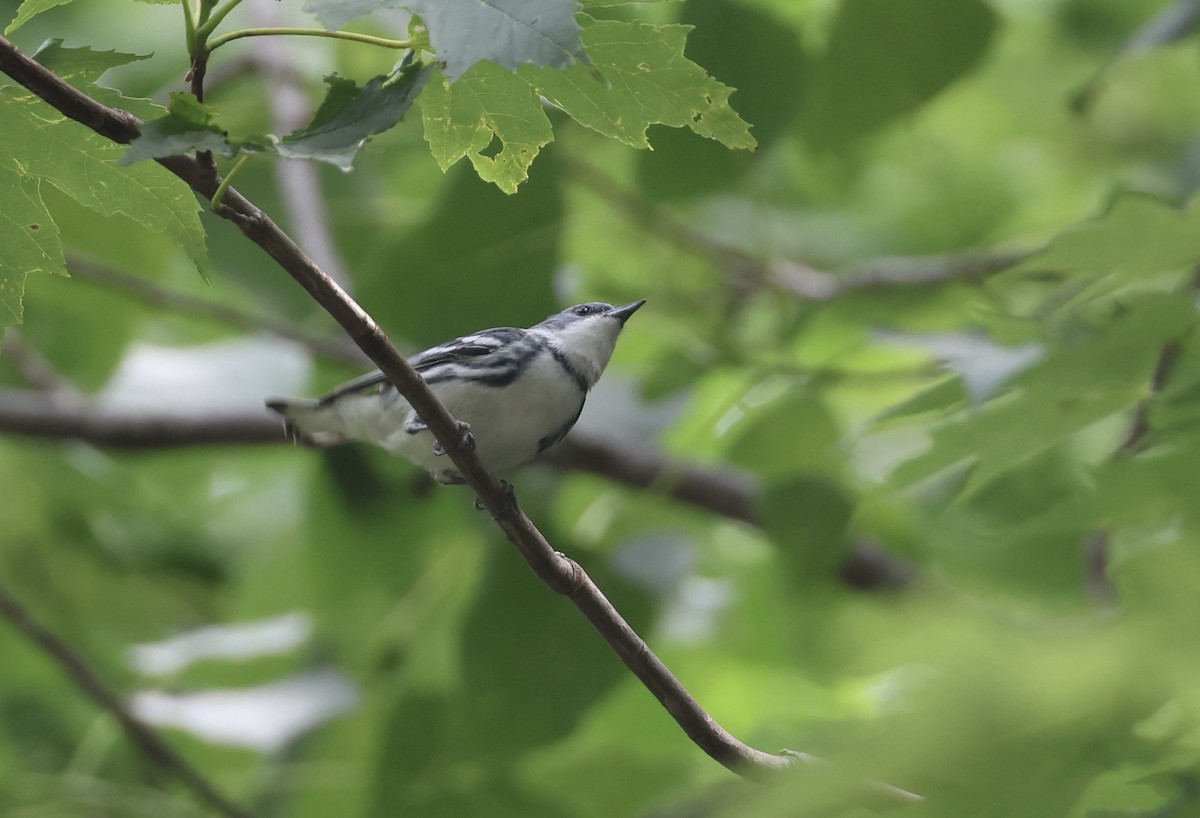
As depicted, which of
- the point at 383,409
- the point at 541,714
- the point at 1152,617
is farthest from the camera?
the point at 541,714

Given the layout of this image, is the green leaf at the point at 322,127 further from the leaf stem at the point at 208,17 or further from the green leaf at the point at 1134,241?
the green leaf at the point at 1134,241

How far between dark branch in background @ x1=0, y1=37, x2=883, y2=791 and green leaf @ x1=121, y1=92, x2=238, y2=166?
4 cm

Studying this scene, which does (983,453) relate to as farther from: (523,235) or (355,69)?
(355,69)

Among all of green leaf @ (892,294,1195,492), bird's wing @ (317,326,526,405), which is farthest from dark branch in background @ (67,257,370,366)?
green leaf @ (892,294,1195,492)

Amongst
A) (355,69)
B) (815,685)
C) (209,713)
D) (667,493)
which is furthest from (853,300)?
(209,713)

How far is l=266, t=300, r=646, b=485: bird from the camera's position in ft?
4.07

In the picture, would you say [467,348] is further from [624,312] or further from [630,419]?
[630,419]

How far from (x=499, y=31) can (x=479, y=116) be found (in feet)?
0.59

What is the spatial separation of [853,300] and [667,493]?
0.47 metres

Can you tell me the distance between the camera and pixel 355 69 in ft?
8.24

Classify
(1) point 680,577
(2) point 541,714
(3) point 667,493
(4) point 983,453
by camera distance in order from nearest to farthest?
(4) point 983,453
(2) point 541,714
(1) point 680,577
(3) point 667,493

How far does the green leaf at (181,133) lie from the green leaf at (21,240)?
0.80 ft

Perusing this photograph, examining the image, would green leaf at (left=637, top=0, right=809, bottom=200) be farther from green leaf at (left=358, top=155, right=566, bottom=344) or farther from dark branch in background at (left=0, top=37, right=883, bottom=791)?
dark branch in background at (left=0, top=37, right=883, bottom=791)

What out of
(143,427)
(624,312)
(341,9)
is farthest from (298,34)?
(143,427)
